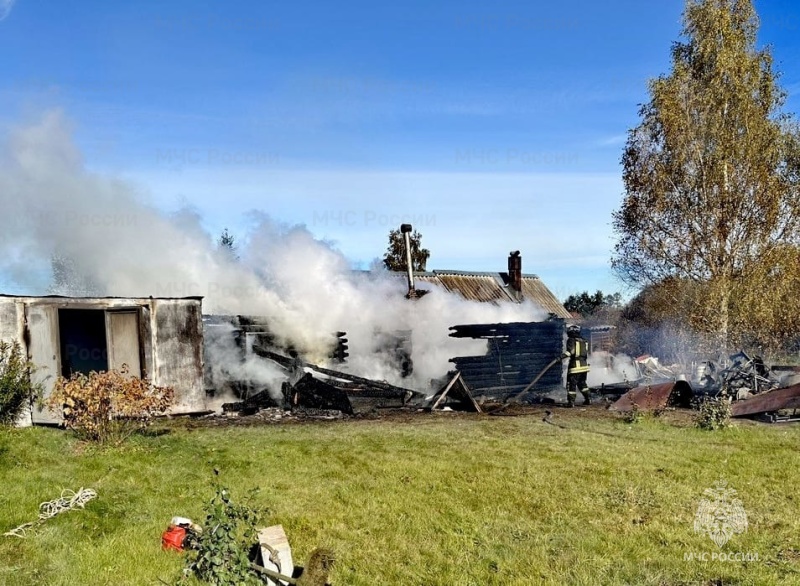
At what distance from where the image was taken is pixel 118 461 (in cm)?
813

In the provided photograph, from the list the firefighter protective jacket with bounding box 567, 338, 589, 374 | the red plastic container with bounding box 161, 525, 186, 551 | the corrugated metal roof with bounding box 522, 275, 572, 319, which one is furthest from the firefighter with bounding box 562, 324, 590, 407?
the corrugated metal roof with bounding box 522, 275, 572, 319

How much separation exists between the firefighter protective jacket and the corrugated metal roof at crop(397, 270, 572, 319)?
35.4 ft

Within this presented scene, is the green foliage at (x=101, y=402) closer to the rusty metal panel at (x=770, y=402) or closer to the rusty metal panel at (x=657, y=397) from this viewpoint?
the rusty metal panel at (x=657, y=397)

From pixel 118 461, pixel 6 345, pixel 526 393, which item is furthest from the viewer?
pixel 526 393

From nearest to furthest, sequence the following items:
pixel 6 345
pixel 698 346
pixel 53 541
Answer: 1. pixel 53 541
2. pixel 6 345
3. pixel 698 346

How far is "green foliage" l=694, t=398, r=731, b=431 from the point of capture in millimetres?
11195

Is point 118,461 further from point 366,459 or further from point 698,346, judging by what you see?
point 698,346

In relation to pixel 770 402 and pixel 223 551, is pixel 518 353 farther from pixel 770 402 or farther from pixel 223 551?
pixel 223 551

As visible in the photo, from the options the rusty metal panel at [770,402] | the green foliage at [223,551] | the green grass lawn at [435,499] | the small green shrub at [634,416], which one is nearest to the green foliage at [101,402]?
the green grass lawn at [435,499]

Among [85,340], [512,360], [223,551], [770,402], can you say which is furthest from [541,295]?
[223,551]

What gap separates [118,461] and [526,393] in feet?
34.5

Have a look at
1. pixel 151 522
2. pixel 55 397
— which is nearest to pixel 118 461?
pixel 55 397

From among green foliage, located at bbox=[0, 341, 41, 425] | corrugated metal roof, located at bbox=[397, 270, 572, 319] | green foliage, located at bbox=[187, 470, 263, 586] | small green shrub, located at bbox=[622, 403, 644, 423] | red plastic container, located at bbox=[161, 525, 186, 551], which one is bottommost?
small green shrub, located at bbox=[622, 403, 644, 423]

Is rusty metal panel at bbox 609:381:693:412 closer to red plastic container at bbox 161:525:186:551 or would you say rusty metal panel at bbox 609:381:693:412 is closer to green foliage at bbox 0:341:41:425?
red plastic container at bbox 161:525:186:551
